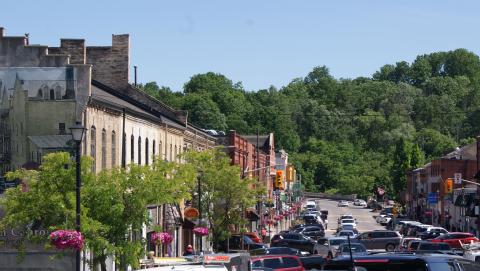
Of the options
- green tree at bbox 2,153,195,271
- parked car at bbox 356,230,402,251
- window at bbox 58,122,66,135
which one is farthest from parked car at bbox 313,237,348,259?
green tree at bbox 2,153,195,271

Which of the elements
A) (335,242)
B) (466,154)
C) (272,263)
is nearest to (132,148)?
(335,242)

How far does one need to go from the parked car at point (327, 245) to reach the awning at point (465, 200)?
44.2 meters

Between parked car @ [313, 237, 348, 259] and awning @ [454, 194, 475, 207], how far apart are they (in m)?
44.2

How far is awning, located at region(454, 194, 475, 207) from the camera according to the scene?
10769cm

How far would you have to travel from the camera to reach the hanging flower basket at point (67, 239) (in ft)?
102

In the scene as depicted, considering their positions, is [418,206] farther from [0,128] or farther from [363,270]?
[363,270]

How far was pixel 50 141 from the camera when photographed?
43688 millimetres

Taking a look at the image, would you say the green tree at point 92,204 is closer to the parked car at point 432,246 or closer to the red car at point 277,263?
the red car at point 277,263

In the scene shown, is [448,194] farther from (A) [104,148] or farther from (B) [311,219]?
(A) [104,148]

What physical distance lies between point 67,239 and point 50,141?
12.9 m

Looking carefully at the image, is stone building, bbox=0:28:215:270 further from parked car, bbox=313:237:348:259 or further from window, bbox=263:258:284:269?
parked car, bbox=313:237:348:259

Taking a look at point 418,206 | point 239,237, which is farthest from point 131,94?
point 418,206

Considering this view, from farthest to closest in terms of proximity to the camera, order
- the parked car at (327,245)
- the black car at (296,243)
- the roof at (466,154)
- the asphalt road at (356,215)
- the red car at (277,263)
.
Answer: the roof at (466,154) → the asphalt road at (356,215) → the black car at (296,243) → the parked car at (327,245) → the red car at (277,263)

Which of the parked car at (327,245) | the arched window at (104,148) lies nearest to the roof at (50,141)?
the arched window at (104,148)
